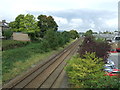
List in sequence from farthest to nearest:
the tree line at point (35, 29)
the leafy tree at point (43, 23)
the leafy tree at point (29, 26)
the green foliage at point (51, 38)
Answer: the leafy tree at point (43, 23)
the leafy tree at point (29, 26)
the tree line at point (35, 29)
the green foliage at point (51, 38)

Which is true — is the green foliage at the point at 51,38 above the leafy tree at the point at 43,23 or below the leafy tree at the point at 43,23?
below

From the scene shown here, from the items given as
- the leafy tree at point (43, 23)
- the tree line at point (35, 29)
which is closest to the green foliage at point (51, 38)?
the tree line at point (35, 29)

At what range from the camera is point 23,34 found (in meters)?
48.5

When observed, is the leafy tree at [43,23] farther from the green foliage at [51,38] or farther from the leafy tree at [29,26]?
the green foliage at [51,38]

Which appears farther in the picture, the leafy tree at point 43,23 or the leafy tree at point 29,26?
the leafy tree at point 43,23

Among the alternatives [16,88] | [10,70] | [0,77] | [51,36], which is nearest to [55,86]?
[16,88]

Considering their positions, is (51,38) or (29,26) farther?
(29,26)

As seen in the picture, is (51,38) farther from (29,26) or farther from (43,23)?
(43,23)

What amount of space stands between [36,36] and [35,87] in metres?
46.0

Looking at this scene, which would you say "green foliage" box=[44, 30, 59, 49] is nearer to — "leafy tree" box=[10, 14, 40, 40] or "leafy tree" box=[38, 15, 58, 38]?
"leafy tree" box=[10, 14, 40, 40]

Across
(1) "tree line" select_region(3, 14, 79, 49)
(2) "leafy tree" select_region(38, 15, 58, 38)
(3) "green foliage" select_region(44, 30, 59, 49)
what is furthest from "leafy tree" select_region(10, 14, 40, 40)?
(3) "green foliage" select_region(44, 30, 59, 49)

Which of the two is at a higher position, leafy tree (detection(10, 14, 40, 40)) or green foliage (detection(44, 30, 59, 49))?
leafy tree (detection(10, 14, 40, 40))

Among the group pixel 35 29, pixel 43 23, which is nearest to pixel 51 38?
Result: pixel 35 29

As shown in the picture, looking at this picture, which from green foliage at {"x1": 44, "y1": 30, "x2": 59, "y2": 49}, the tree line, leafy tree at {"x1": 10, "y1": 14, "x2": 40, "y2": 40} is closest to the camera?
green foliage at {"x1": 44, "y1": 30, "x2": 59, "y2": 49}
